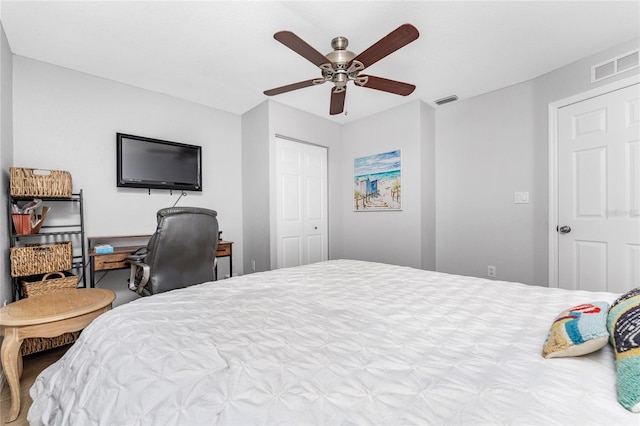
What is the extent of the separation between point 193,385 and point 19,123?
312 centimetres

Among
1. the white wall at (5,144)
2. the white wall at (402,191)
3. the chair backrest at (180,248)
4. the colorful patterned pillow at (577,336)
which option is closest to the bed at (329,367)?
the colorful patterned pillow at (577,336)

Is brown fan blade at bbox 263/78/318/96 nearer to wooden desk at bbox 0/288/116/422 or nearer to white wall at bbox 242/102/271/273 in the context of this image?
white wall at bbox 242/102/271/273

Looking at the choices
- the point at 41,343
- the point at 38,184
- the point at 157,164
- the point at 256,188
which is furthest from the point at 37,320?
the point at 256,188

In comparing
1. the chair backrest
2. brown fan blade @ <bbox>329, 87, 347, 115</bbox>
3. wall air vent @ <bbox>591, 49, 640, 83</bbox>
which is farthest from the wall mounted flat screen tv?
wall air vent @ <bbox>591, 49, 640, 83</bbox>

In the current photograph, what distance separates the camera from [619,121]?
7.59ft

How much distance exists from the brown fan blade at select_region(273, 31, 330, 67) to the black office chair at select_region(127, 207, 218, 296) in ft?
4.30

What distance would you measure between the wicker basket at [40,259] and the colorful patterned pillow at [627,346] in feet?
10.4

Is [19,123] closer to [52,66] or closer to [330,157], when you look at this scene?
[52,66]

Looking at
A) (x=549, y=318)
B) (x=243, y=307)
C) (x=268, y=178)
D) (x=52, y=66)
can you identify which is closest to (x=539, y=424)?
(x=549, y=318)

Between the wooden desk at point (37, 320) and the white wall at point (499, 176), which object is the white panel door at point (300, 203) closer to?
the white wall at point (499, 176)

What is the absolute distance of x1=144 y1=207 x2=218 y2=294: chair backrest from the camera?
1970 millimetres

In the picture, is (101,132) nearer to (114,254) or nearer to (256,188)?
(114,254)

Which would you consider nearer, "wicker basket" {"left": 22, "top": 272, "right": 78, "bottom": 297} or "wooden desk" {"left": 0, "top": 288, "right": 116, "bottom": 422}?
"wooden desk" {"left": 0, "top": 288, "right": 116, "bottom": 422}

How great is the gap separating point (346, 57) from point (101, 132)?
258cm
